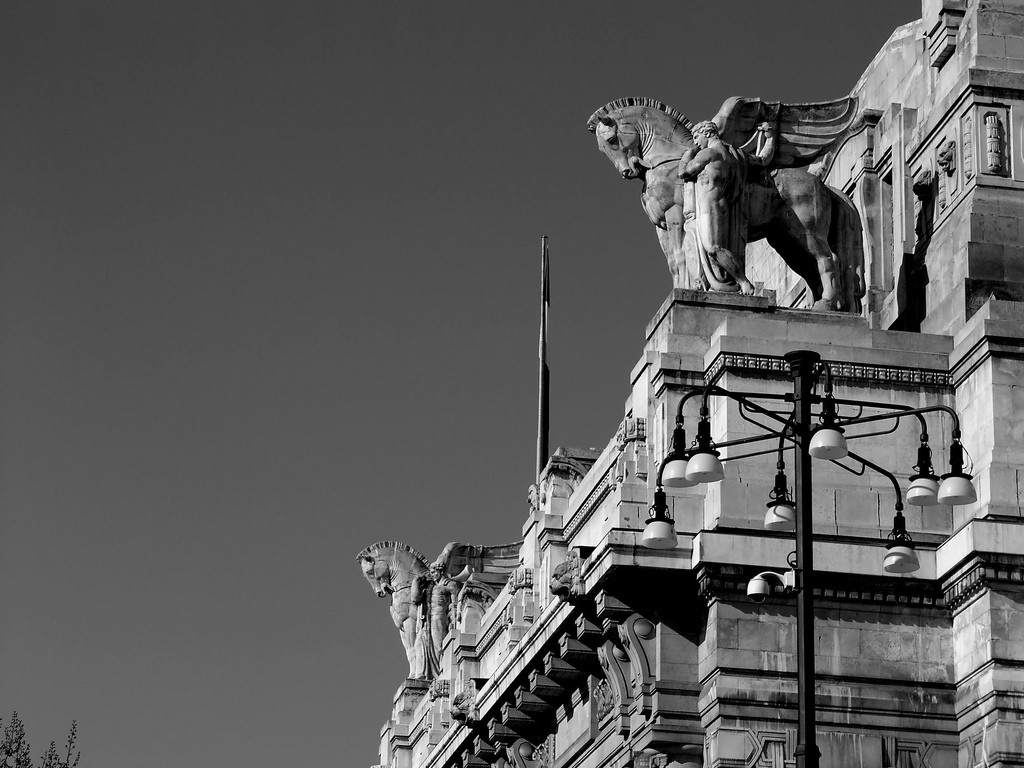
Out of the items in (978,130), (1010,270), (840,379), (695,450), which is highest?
(978,130)

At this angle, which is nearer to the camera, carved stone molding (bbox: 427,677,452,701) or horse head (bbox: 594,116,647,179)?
horse head (bbox: 594,116,647,179)

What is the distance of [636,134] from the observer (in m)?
44.0

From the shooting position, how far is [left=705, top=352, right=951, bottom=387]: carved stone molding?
124 ft

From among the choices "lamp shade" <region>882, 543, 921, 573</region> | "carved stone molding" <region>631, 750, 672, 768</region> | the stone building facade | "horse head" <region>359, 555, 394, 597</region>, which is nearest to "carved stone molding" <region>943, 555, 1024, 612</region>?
the stone building facade

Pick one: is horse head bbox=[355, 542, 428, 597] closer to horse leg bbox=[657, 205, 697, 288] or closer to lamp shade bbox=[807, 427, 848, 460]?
horse leg bbox=[657, 205, 697, 288]

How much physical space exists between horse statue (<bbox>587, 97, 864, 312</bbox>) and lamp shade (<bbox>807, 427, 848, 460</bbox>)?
1331 centimetres

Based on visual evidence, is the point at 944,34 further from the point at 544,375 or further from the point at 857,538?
the point at 544,375

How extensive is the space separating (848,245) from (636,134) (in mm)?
4663

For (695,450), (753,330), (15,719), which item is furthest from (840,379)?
(15,719)

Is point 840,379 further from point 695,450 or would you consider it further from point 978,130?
point 695,450

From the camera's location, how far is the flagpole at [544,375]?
68.7m

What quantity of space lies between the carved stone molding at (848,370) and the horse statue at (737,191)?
10.1 ft

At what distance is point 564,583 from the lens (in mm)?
37625

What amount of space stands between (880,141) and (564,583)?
44.9 ft
